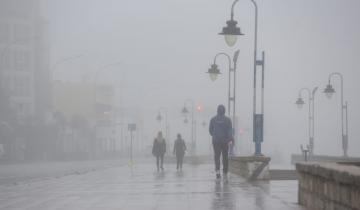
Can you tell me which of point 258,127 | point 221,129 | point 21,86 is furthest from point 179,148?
point 21,86

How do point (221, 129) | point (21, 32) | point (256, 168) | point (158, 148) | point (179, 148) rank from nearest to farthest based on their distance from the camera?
1. point (256, 168)
2. point (221, 129)
3. point (158, 148)
4. point (179, 148)
5. point (21, 32)

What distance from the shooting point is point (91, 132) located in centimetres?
11319

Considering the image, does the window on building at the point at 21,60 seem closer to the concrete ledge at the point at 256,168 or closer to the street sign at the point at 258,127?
the street sign at the point at 258,127

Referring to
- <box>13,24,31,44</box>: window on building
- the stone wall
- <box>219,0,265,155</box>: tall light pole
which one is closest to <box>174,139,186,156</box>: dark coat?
<box>219,0,265,155</box>: tall light pole

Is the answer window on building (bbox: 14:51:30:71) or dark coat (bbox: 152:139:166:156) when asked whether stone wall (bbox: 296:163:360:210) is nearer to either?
dark coat (bbox: 152:139:166:156)

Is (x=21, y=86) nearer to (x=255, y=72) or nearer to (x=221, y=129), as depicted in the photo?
(x=255, y=72)

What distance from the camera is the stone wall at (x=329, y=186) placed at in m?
8.53

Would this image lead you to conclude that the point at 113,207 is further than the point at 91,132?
No

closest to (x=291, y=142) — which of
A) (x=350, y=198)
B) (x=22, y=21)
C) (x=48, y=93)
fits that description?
(x=48, y=93)

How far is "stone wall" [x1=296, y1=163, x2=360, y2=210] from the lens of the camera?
8.53 meters

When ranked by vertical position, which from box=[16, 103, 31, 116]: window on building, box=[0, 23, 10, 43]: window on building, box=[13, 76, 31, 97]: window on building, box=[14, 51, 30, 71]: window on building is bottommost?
box=[16, 103, 31, 116]: window on building

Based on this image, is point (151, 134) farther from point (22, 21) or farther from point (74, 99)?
point (22, 21)

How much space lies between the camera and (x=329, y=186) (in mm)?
9836

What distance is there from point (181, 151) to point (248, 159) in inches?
688
